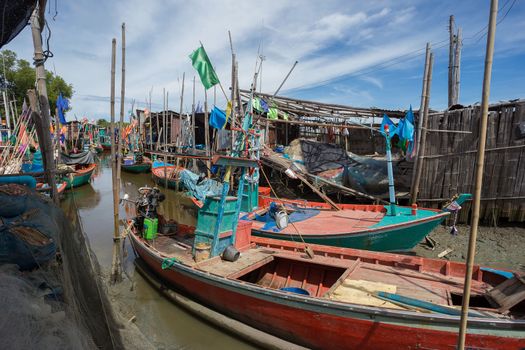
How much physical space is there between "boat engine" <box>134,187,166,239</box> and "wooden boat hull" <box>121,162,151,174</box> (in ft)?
68.9

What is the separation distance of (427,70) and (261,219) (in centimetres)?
825

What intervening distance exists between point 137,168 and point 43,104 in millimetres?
25083

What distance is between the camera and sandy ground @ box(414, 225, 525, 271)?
29.6 feet

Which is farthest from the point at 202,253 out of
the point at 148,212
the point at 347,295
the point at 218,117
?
the point at 218,117

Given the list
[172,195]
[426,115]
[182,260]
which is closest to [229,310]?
[182,260]

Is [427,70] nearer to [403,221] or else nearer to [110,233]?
[403,221]

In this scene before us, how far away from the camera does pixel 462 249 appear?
32.3ft

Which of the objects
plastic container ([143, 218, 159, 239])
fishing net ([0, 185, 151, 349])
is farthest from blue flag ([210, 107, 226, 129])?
fishing net ([0, 185, 151, 349])

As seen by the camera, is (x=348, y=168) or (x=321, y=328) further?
(x=348, y=168)

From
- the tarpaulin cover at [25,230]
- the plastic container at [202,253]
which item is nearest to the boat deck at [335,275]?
the plastic container at [202,253]

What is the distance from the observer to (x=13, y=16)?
354cm

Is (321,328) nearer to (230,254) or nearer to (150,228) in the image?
(230,254)

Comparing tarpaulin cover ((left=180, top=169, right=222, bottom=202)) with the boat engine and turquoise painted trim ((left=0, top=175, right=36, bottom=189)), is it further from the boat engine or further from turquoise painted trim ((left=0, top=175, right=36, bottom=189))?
turquoise painted trim ((left=0, top=175, right=36, bottom=189))

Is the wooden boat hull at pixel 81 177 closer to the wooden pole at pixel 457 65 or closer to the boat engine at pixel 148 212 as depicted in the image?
the boat engine at pixel 148 212
